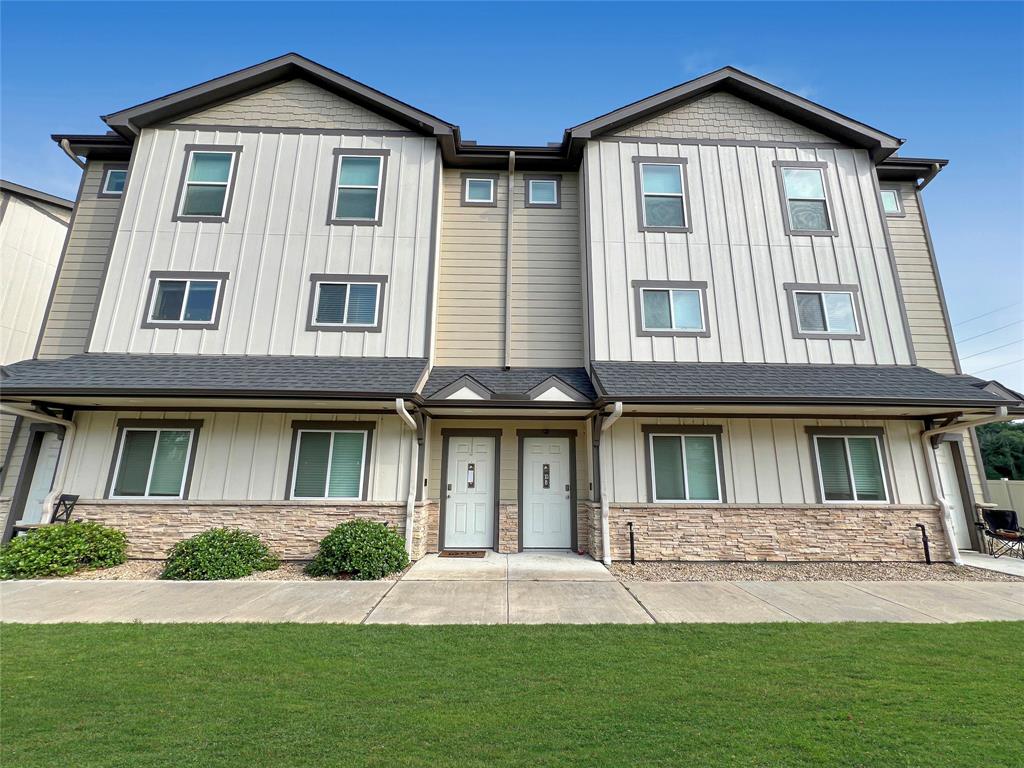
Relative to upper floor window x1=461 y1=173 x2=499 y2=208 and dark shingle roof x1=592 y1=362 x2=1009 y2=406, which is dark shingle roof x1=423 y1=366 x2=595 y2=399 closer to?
dark shingle roof x1=592 y1=362 x2=1009 y2=406

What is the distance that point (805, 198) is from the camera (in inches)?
406

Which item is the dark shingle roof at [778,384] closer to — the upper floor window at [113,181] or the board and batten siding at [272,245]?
the board and batten siding at [272,245]

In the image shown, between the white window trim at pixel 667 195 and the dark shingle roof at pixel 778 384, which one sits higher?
the white window trim at pixel 667 195

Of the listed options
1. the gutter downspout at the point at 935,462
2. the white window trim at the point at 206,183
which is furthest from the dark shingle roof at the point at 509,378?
the gutter downspout at the point at 935,462

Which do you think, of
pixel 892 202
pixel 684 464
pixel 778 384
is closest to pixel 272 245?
pixel 684 464

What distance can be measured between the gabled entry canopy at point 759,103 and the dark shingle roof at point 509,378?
18.6 feet

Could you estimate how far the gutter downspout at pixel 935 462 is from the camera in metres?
8.23

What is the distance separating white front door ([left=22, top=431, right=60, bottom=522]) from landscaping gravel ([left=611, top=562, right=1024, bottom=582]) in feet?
36.4

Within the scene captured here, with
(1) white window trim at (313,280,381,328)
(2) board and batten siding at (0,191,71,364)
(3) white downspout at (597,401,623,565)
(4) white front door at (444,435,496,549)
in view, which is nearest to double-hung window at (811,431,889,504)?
(3) white downspout at (597,401,623,565)

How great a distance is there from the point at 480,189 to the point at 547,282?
9.96ft

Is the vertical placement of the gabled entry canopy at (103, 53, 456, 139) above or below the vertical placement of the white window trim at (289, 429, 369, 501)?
above

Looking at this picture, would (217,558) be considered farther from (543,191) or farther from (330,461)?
(543,191)

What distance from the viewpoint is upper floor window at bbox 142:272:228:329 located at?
29.6 ft

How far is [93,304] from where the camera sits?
9.48 meters
